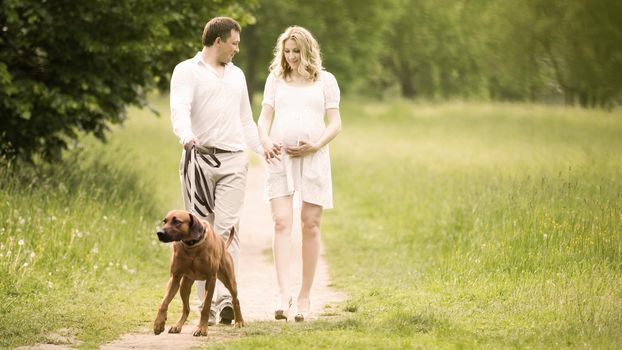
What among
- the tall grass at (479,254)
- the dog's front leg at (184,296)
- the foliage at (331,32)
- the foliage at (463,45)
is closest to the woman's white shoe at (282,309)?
the tall grass at (479,254)

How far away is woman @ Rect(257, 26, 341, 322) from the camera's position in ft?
27.1

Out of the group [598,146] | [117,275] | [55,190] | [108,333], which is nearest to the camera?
[108,333]

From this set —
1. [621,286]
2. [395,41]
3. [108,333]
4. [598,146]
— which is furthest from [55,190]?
[395,41]

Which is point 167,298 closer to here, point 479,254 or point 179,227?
point 179,227

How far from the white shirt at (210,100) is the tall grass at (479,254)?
1.62m

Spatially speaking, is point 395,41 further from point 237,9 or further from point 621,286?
point 621,286

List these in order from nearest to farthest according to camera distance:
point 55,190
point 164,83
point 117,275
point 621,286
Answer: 1. point 621,286
2. point 117,275
3. point 55,190
4. point 164,83

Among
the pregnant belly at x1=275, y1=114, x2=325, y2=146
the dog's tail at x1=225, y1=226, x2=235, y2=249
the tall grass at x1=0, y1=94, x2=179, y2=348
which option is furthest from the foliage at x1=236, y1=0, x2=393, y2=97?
the dog's tail at x1=225, y1=226, x2=235, y2=249

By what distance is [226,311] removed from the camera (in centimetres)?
804

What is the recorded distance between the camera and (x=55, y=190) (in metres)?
12.4

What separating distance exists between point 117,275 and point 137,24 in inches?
173

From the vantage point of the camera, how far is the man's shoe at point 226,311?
802 centimetres

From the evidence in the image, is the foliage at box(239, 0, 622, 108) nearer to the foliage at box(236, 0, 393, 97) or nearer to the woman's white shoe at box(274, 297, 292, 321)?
the foliage at box(236, 0, 393, 97)

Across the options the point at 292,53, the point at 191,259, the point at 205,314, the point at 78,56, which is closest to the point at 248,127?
the point at 292,53
